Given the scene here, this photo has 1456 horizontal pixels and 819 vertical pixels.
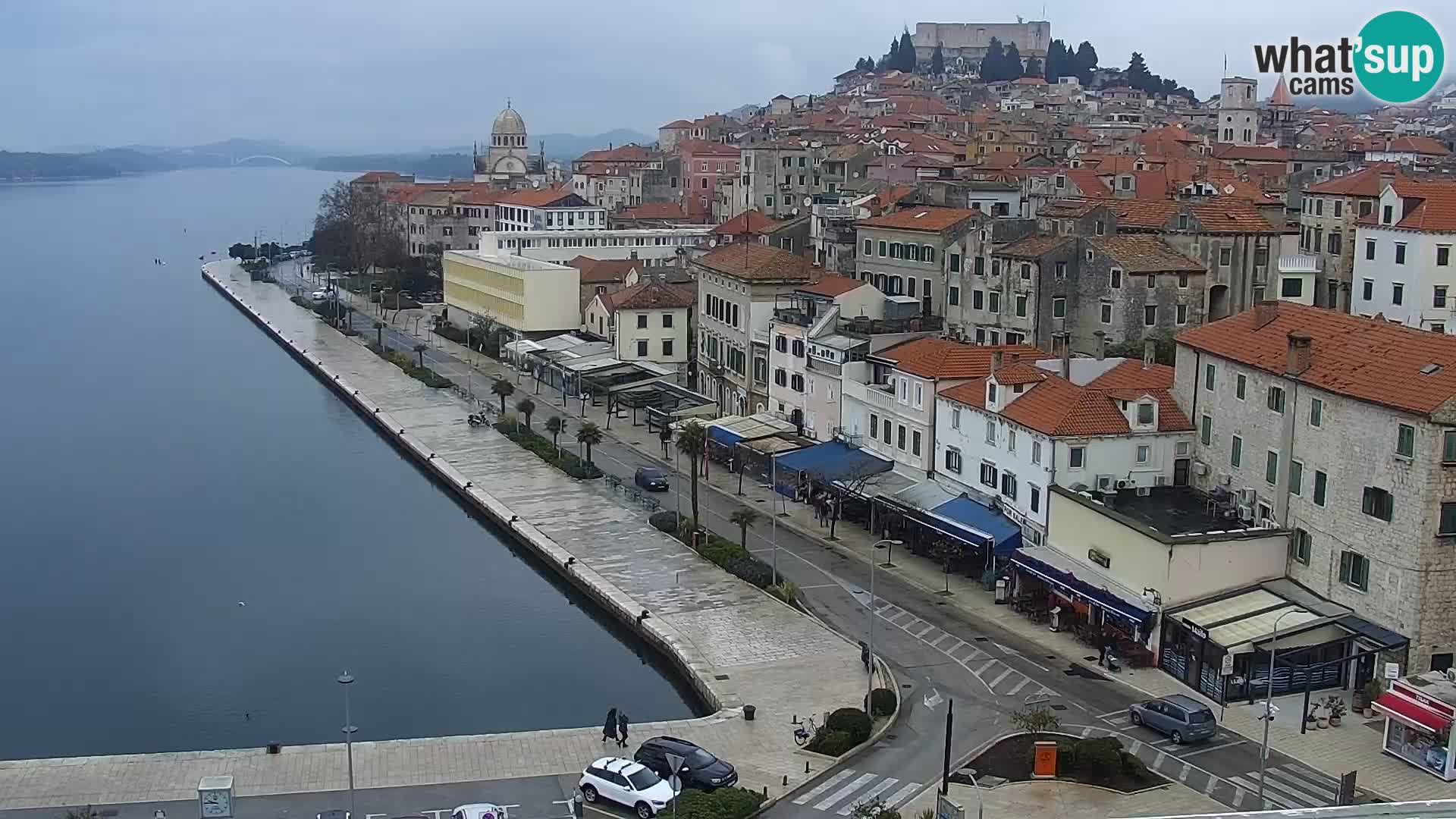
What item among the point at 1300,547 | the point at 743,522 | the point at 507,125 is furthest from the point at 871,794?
the point at 507,125

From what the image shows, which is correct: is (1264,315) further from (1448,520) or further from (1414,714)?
(1414,714)

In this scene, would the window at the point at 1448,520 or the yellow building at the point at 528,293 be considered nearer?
the window at the point at 1448,520

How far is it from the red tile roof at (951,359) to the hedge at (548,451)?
44.1ft

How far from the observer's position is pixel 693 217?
121438mm

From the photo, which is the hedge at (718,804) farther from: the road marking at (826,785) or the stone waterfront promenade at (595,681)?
the stone waterfront promenade at (595,681)

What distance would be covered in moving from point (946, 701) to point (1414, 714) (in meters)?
9.12

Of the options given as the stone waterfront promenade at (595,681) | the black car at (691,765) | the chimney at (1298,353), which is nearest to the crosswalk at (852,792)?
the stone waterfront promenade at (595,681)

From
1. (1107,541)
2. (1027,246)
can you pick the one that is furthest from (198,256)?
(1107,541)

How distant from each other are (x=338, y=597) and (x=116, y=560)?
9.38 metres

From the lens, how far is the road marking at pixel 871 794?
88.3 feet

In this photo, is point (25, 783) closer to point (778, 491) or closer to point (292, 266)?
point (778, 491)

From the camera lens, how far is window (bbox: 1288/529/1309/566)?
115ft

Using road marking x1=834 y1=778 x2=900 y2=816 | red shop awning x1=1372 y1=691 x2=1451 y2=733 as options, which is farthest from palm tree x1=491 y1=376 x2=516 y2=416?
red shop awning x1=1372 y1=691 x2=1451 y2=733

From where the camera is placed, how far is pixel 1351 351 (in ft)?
115
